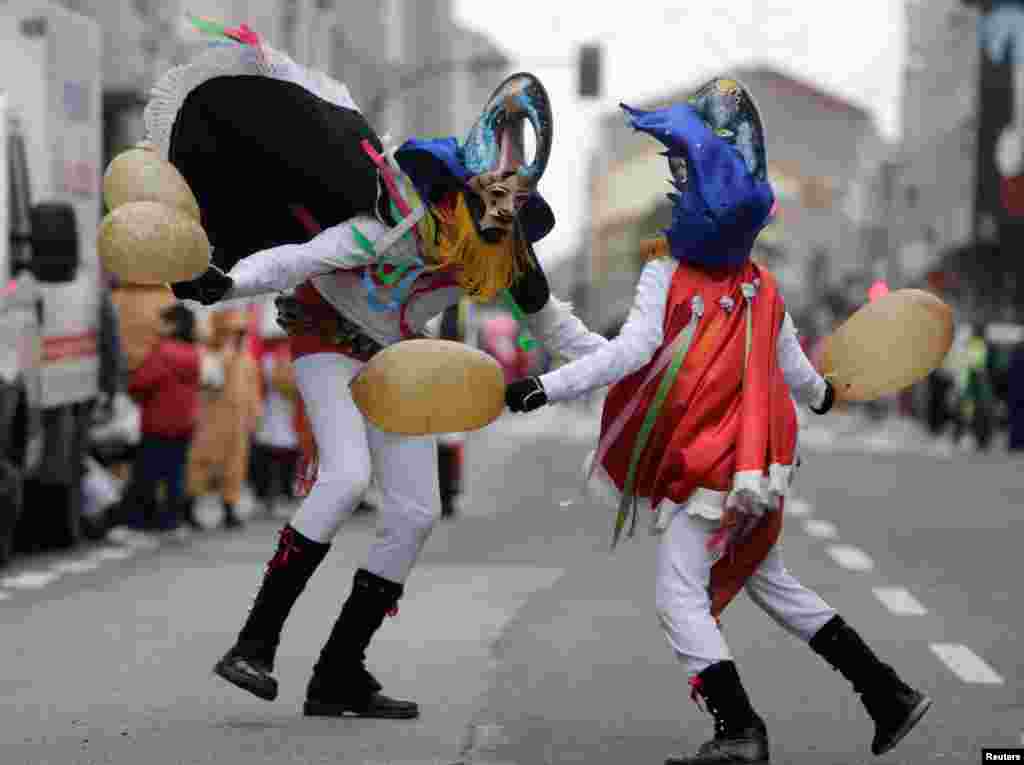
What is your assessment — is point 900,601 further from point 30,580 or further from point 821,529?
point 821,529

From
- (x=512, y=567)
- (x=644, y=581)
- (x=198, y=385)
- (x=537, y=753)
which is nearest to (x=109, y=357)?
(x=198, y=385)

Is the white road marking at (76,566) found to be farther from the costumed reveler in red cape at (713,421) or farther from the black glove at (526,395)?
the black glove at (526,395)

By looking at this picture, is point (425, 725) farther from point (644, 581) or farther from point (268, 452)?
point (268, 452)

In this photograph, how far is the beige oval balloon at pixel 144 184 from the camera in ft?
21.1

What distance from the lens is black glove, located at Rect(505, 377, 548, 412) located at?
582cm

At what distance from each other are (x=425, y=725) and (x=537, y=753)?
0.56m

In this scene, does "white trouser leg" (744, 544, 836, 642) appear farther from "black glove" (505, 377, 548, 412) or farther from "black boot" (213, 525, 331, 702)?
"black boot" (213, 525, 331, 702)

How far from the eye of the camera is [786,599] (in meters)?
6.38

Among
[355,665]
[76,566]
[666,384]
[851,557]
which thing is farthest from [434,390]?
[851,557]

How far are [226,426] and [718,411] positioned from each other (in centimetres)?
992

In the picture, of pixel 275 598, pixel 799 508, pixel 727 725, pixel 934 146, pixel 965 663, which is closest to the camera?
pixel 727 725

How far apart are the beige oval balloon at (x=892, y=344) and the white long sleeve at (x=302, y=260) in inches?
50.7

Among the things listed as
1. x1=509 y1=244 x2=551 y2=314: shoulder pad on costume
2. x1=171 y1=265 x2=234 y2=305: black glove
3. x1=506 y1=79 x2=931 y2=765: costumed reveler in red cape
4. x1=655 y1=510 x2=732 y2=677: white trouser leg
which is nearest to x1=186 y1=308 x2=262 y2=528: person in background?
x1=509 y1=244 x2=551 y2=314: shoulder pad on costume

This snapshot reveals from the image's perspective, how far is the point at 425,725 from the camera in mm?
6992
